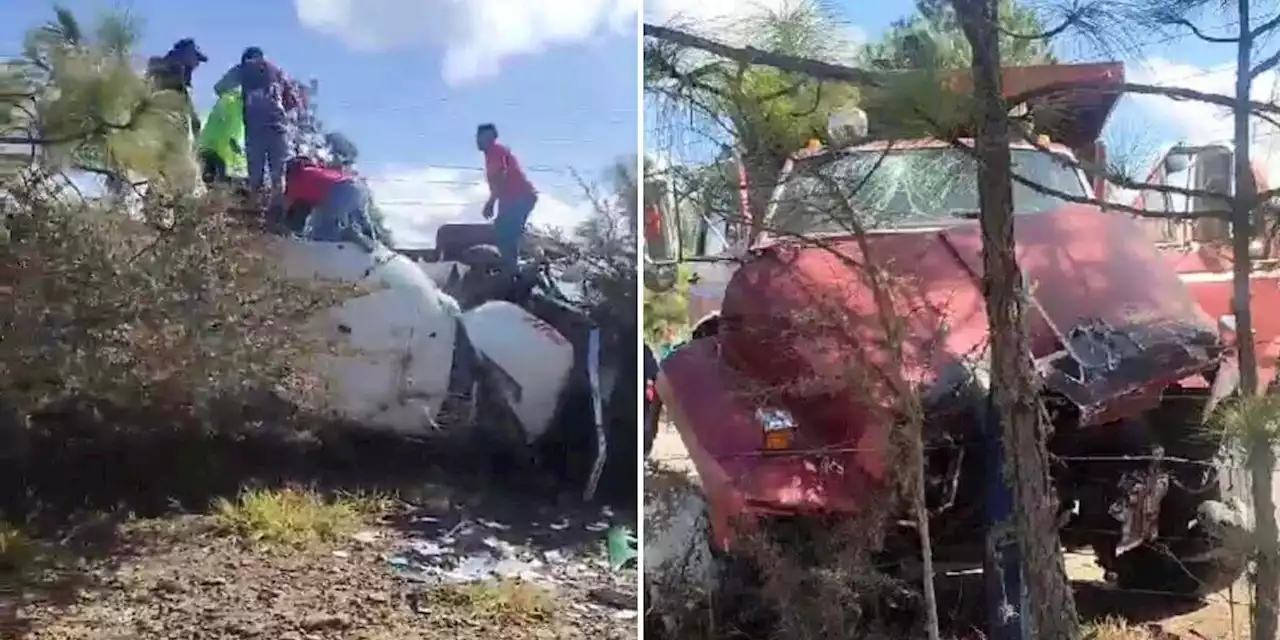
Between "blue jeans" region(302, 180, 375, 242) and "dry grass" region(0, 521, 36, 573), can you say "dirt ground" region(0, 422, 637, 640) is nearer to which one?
"dry grass" region(0, 521, 36, 573)

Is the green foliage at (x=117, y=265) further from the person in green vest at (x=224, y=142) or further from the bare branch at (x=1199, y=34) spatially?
the bare branch at (x=1199, y=34)

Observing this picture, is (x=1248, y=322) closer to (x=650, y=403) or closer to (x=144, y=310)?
(x=650, y=403)

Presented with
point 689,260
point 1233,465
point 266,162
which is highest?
point 266,162

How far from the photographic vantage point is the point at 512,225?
10.1ft

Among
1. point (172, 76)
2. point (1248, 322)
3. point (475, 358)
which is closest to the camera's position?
point (1248, 322)

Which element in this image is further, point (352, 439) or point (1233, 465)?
point (352, 439)

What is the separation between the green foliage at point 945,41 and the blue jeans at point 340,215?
4.04 feet

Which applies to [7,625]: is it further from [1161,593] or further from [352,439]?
[1161,593]

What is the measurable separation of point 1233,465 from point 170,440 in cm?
238

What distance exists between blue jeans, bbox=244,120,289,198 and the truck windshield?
3.78ft

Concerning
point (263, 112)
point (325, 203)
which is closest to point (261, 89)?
point (263, 112)

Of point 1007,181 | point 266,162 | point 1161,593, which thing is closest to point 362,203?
point 266,162

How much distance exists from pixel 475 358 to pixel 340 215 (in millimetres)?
459

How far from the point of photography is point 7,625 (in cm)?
289
